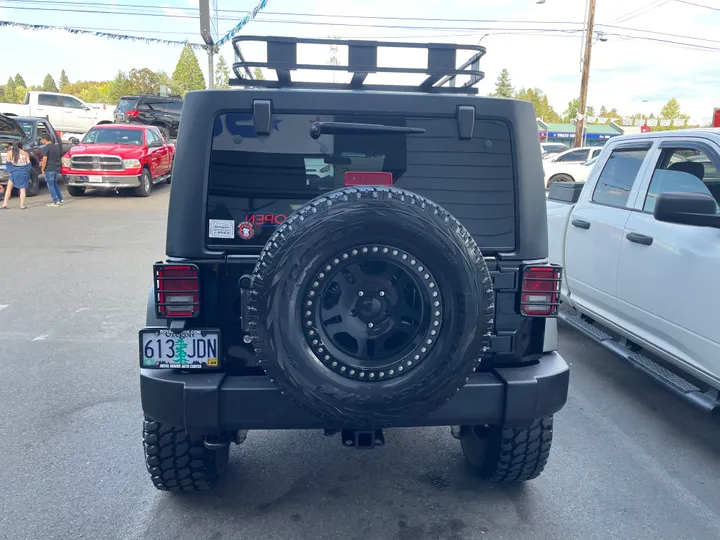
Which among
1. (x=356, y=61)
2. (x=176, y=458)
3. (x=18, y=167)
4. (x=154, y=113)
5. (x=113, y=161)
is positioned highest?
(x=154, y=113)

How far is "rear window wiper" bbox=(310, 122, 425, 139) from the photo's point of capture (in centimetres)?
281

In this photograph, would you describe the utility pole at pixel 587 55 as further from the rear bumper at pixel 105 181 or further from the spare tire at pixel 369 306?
the spare tire at pixel 369 306

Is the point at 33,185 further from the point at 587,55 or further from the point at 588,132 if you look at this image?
the point at 588,132

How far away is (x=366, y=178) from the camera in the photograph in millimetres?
2895

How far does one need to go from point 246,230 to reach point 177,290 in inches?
16.1

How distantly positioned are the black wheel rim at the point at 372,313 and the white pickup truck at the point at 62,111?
27.1m

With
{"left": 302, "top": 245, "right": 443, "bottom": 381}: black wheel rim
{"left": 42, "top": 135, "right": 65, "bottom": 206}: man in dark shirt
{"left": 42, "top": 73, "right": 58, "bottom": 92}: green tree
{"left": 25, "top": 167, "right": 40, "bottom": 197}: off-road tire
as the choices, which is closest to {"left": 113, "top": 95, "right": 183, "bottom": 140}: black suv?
{"left": 25, "top": 167, "right": 40, "bottom": 197}: off-road tire

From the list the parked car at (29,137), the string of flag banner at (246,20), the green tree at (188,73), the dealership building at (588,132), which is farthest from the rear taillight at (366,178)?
the dealership building at (588,132)

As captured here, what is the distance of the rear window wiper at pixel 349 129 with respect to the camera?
9.21 feet

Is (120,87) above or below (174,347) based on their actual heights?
above

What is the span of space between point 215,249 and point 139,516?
4.65ft

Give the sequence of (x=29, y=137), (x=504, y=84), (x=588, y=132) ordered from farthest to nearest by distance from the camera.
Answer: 1. (x=504, y=84)
2. (x=588, y=132)
3. (x=29, y=137)

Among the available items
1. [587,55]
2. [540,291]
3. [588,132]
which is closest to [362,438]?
[540,291]

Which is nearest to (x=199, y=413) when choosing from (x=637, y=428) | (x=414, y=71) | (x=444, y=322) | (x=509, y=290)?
(x=444, y=322)
